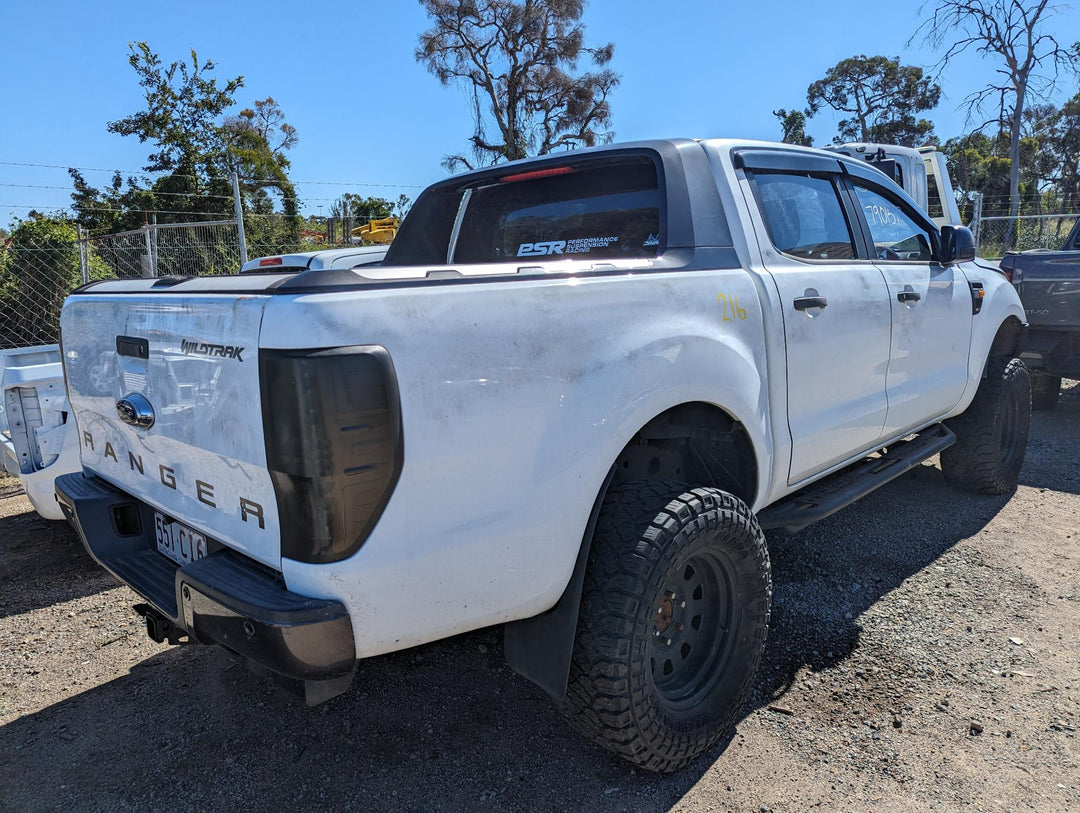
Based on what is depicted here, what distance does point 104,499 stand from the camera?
246 centimetres

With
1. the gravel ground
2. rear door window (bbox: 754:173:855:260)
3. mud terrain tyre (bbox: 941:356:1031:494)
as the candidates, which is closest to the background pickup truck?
mud terrain tyre (bbox: 941:356:1031:494)

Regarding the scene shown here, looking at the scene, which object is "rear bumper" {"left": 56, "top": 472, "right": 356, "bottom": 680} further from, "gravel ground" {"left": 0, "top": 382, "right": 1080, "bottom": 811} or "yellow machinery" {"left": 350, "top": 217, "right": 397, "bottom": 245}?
"yellow machinery" {"left": 350, "top": 217, "right": 397, "bottom": 245}

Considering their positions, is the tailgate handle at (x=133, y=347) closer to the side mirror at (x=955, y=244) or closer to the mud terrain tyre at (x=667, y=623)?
the mud terrain tyre at (x=667, y=623)

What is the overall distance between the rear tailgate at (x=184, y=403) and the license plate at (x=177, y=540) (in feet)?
0.16

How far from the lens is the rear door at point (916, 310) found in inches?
133

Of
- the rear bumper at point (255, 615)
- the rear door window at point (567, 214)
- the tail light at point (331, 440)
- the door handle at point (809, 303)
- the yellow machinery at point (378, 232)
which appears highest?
the yellow machinery at point (378, 232)

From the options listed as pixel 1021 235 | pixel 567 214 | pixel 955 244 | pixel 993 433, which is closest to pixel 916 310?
pixel 955 244

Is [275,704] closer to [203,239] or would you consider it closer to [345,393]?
[345,393]

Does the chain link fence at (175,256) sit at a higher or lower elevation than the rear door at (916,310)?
higher

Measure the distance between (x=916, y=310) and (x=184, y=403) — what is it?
3119mm

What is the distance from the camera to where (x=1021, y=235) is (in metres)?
18.4

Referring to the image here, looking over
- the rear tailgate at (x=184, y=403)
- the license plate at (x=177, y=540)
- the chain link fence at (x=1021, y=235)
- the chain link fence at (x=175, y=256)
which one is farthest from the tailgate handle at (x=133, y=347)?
the chain link fence at (x=1021, y=235)

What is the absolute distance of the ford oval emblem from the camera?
6.95 feet

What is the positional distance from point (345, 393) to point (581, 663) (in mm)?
1028
